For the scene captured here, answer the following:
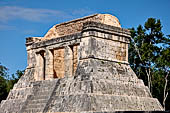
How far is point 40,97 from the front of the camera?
1641 centimetres

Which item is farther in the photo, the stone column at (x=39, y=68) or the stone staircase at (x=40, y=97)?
the stone column at (x=39, y=68)

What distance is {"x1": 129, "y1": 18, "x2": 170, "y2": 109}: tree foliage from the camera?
2786 cm

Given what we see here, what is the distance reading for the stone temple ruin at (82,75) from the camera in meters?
14.7

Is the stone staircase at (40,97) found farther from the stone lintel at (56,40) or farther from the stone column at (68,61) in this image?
the stone lintel at (56,40)

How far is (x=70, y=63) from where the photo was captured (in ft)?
54.2

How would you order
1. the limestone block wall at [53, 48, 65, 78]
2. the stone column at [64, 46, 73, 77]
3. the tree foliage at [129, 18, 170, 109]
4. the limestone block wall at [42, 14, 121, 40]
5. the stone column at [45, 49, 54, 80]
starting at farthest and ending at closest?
the tree foliage at [129, 18, 170, 109] → the limestone block wall at [53, 48, 65, 78] → the stone column at [45, 49, 54, 80] → the limestone block wall at [42, 14, 121, 40] → the stone column at [64, 46, 73, 77]

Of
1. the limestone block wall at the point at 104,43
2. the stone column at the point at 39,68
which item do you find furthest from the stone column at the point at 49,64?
the limestone block wall at the point at 104,43

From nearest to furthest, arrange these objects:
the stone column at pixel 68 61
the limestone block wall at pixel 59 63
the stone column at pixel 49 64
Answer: the stone column at pixel 68 61 < the stone column at pixel 49 64 < the limestone block wall at pixel 59 63

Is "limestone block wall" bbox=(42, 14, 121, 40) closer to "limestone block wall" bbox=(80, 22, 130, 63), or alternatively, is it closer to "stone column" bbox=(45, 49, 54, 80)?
"limestone block wall" bbox=(80, 22, 130, 63)

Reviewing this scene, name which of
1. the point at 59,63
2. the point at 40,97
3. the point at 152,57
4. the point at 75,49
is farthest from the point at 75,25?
the point at 152,57

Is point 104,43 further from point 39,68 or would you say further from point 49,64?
point 39,68

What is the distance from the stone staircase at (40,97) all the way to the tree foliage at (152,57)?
12.6 m

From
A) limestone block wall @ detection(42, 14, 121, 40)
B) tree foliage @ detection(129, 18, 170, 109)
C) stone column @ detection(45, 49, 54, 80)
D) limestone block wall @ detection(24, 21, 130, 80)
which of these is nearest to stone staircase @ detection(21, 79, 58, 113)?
stone column @ detection(45, 49, 54, 80)

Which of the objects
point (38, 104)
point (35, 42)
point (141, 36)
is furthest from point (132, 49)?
point (38, 104)
